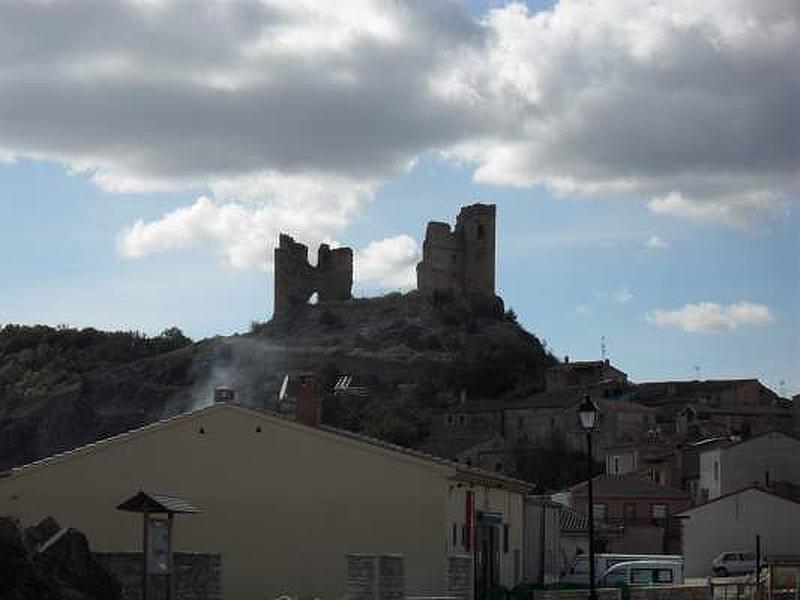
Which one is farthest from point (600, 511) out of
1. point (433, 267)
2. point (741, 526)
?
point (433, 267)

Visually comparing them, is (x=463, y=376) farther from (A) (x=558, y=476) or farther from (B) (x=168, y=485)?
(B) (x=168, y=485)

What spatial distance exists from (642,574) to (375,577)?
18877 millimetres

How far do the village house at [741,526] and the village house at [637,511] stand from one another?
11493 mm

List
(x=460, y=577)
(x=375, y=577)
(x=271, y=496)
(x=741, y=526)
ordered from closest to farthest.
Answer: (x=375, y=577), (x=460, y=577), (x=271, y=496), (x=741, y=526)

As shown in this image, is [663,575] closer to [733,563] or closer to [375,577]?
[733,563]

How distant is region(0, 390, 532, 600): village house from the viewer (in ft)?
124

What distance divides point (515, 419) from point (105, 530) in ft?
331

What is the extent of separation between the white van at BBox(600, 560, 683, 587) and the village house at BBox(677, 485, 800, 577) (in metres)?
23.1

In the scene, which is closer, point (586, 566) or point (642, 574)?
point (642, 574)

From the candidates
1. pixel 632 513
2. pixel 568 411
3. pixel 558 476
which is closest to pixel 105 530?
pixel 632 513

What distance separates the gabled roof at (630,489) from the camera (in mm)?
87950

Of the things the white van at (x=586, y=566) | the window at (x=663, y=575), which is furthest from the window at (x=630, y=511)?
the window at (x=663, y=575)

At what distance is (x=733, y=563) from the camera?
63031mm

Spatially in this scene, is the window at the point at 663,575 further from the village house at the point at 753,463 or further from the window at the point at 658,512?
the village house at the point at 753,463
